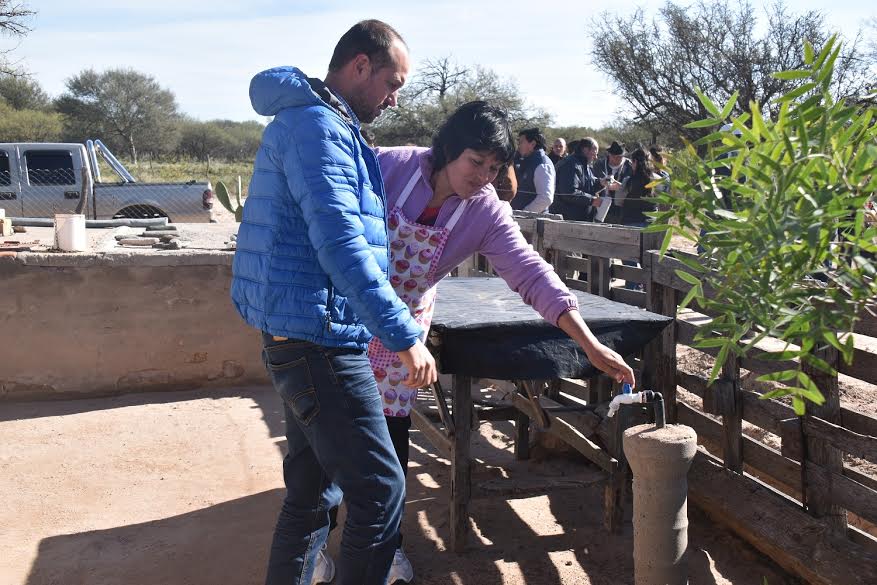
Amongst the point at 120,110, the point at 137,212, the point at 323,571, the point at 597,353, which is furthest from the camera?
the point at 120,110

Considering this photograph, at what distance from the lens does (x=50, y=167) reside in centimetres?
1255

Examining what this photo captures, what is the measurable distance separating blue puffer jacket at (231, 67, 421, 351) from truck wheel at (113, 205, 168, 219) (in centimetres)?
1082

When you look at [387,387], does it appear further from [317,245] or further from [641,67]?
[641,67]

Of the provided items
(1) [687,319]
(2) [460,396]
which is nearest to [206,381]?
(2) [460,396]

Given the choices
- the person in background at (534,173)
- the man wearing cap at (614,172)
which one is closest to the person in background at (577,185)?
the man wearing cap at (614,172)

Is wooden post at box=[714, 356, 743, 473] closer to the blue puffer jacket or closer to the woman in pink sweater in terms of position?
the woman in pink sweater

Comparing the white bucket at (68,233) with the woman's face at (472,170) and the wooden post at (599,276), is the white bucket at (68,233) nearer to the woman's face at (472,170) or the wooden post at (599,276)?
the wooden post at (599,276)

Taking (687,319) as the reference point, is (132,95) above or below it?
above

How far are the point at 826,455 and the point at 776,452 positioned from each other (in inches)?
13.1

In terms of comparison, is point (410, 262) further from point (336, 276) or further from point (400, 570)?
point (400, 570)

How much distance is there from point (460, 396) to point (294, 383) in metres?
1.39

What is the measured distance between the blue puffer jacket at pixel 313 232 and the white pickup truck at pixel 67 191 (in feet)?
35.5

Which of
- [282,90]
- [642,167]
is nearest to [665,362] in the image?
[282,90]

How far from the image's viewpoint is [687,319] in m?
4.10
